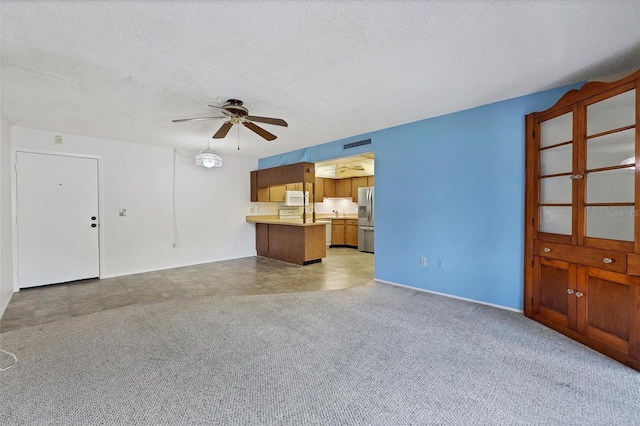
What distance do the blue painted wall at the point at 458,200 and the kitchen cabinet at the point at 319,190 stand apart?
161 inches

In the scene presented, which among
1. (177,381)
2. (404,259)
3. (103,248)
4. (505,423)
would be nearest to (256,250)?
(103,248)

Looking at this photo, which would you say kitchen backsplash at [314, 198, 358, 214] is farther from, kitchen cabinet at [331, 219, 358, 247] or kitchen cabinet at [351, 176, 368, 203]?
kitchen cabinet at [331, 219, 358, 247]

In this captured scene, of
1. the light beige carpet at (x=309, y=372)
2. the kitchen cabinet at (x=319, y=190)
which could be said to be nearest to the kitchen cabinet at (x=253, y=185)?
the kitchen cabinet at (x=319, y=190)

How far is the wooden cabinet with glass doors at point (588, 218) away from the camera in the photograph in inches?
85.2

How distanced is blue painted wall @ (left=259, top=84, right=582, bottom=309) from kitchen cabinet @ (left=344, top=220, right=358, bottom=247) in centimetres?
383

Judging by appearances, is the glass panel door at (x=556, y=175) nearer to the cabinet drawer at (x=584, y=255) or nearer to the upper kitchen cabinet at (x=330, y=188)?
the cabinet drawer at (x=584, y=255)

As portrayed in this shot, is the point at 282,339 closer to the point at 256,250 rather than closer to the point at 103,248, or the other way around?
the point at 103,248

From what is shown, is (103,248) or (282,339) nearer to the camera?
(282,339)

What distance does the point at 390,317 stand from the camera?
303 cm

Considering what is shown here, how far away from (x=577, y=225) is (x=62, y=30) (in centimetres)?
426

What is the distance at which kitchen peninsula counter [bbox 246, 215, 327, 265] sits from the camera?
5738 millimetres

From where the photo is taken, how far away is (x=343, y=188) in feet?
29.1

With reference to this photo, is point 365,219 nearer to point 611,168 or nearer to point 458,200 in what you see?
point 458,200

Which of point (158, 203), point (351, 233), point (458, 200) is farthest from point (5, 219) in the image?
point (351, 233)
